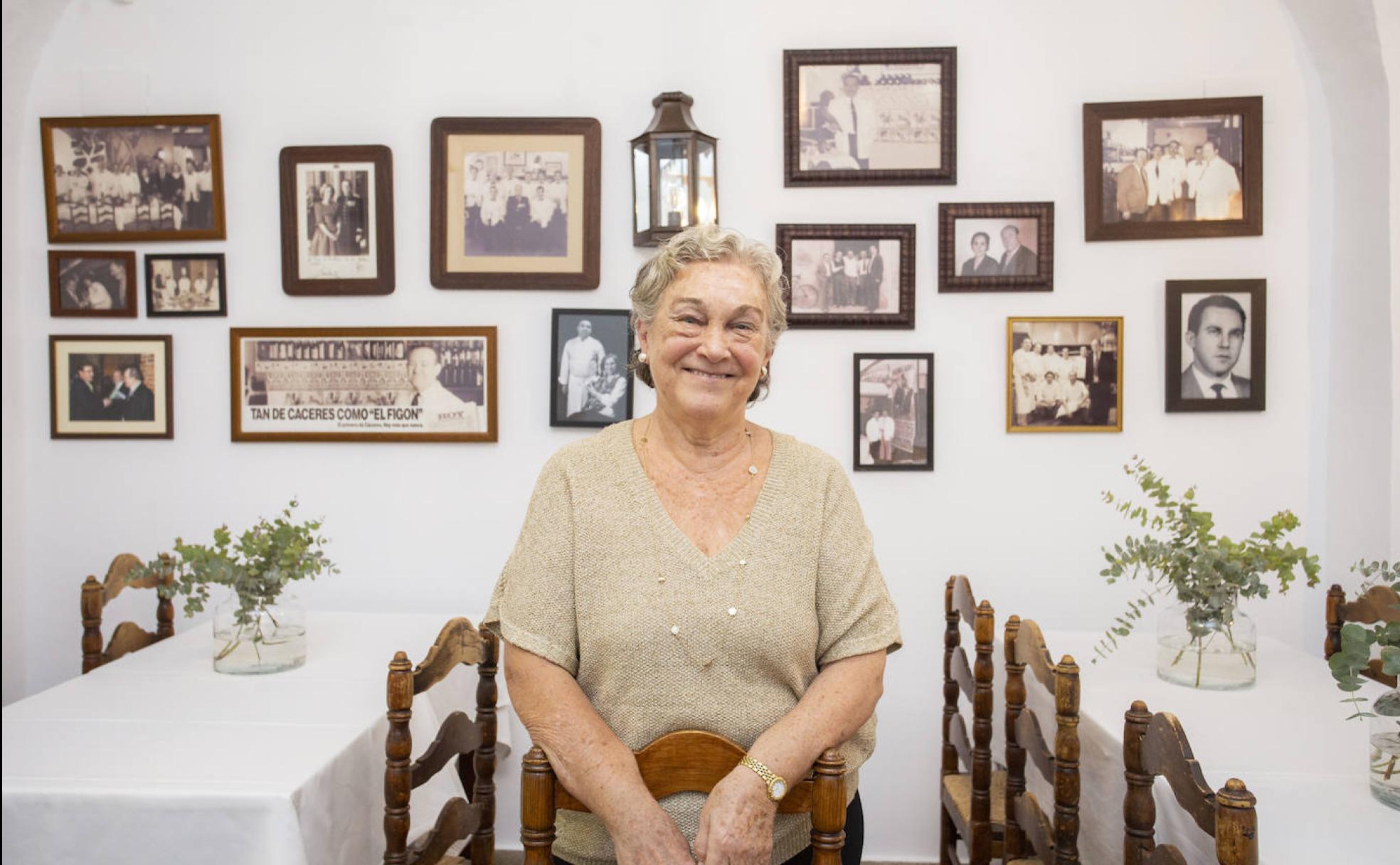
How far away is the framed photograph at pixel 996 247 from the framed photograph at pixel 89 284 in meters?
2.61

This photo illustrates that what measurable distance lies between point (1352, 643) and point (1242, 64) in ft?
6.97

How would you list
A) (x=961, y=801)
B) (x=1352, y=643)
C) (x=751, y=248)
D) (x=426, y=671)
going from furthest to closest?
1. (x=961, y=801)
2. (x=426, y=671)
3. (x=751, y=248)
4. (x=1352, y=643)

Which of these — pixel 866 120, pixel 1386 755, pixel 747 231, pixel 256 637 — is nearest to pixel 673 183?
pixel 747 231

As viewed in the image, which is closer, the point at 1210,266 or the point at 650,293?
the point at 650,293

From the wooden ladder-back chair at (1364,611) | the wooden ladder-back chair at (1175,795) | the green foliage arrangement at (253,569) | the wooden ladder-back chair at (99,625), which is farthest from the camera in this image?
the wooden ladder-back chair at (99,625)

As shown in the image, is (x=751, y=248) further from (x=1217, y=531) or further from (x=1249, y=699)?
(x=1217, y=531)

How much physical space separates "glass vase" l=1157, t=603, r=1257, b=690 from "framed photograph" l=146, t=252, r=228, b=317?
292 centimetres

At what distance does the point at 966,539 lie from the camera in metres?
2.99

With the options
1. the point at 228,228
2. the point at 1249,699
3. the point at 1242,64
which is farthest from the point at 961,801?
the point at 228,228

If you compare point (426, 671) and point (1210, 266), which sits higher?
point (1210, 266)

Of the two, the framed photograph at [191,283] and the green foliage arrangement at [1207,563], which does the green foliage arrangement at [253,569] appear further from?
the green foliage arrangement at [1207,563]

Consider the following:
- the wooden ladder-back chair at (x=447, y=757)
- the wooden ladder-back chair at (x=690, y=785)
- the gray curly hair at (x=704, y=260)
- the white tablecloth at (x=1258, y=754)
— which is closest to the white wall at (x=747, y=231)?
the white tablecloth at (x=1258, y=754)

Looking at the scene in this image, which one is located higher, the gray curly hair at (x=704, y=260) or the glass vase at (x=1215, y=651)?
the gray curly hair at (x=704, y=260)

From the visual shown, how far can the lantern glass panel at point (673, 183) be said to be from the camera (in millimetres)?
2746
